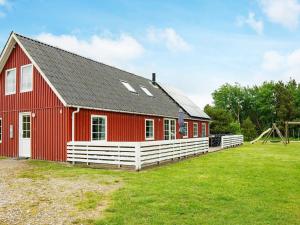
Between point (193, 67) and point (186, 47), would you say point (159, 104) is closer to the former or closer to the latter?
point (186, 47)

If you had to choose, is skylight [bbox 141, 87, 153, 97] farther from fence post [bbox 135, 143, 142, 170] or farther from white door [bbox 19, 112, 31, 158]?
fence post [bbox 135, 143, 142, 170]

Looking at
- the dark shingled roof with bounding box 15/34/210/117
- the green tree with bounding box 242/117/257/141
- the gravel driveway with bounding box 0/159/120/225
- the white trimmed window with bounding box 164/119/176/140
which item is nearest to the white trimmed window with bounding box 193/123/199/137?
the white trimmed window with bounding box 164/119/176/140

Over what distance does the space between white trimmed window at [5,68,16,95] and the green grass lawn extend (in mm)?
6836

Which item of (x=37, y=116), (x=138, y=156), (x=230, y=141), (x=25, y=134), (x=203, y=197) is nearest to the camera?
(x=203, y=197)

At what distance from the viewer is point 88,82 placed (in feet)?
58.4

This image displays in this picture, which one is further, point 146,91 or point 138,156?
point 146,91

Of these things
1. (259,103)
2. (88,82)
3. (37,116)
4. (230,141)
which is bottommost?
(230,141)

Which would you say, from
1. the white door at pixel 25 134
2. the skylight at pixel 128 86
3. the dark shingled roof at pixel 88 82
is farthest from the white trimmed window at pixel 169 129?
the white door at pixel 25 134

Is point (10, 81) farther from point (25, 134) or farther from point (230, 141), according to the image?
point (230, 141)

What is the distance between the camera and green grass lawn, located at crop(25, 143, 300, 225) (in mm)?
6031

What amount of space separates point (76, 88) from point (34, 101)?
2.11 m

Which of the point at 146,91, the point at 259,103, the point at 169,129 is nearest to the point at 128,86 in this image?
the point at 146,91

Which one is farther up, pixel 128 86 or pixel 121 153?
pixel 128 86

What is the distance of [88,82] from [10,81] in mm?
4087
